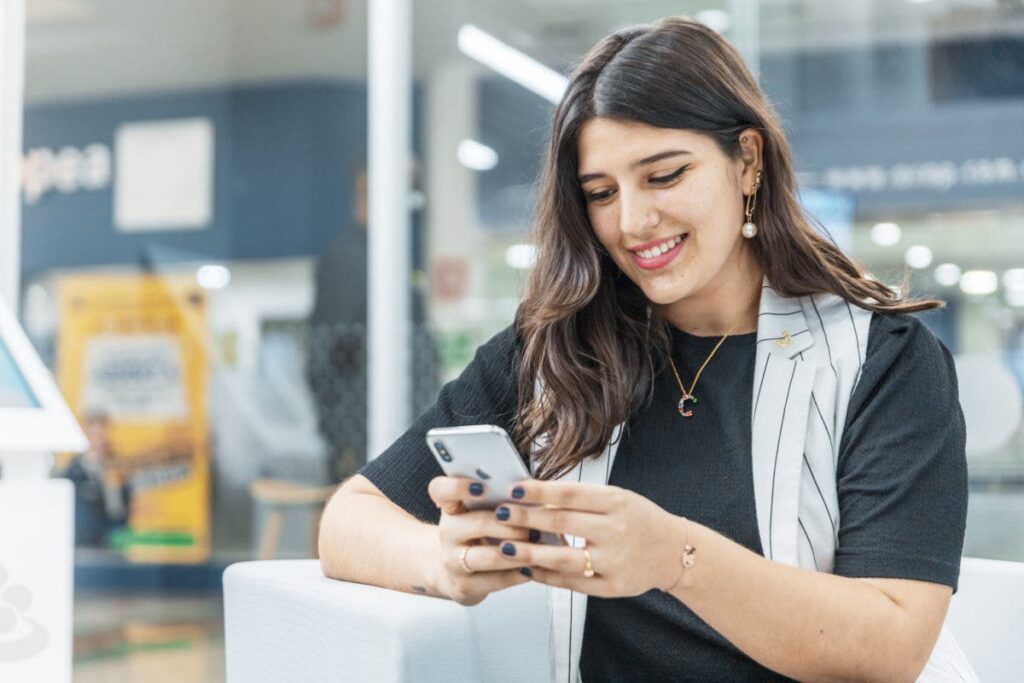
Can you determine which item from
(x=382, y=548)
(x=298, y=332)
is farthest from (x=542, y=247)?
(x=298, y=332)

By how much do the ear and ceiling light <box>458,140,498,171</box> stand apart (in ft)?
7.76

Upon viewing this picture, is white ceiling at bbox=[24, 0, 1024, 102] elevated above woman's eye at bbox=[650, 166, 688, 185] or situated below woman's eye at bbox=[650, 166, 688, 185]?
above

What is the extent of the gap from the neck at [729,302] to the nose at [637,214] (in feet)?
0.56

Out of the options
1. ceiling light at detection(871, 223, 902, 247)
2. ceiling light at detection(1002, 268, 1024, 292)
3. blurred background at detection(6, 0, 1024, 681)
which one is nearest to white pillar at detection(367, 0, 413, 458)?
blurred background at detection(6, 0, 1024, 681)

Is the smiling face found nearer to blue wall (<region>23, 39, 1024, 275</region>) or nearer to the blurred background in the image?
blue wall (<region>23, 39, 1024, 275</region>)

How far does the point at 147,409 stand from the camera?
427cm

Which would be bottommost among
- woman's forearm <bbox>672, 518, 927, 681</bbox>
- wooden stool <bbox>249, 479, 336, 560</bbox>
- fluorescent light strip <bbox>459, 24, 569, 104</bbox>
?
wooden stool <bbox>249, 479, 336, 560</bbox>

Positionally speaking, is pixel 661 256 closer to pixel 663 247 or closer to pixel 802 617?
pixel 663 247

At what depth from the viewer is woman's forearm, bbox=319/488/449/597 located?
4.93 feet

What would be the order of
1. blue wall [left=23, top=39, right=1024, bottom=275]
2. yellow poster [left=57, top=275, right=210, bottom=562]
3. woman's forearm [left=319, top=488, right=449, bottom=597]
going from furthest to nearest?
1. yellow poster [left=57, top=275, right=210, bottom=562]
2. blue wall [left=23, top=39, right=1024, bottom=275]
3. woman's forearm [left=319, top=488, right=449, bottom=597]

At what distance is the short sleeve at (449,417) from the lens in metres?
1.72

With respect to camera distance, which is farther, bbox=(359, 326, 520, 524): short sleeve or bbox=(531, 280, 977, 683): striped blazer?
bbox=(359, 326, 520, 524): short sleeve

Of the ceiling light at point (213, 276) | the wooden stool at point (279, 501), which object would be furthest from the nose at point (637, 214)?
the ceiling light at point (213, 276)

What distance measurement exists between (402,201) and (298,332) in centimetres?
58
